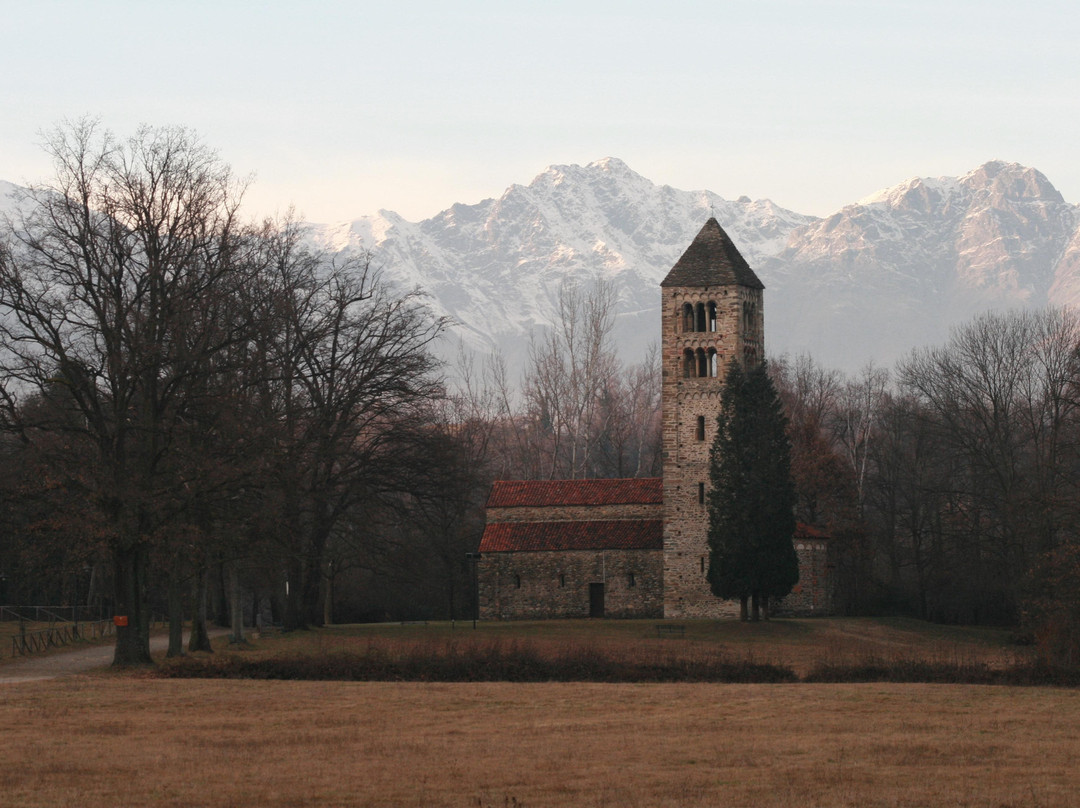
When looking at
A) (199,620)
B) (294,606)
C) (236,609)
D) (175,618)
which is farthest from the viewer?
(294,606)

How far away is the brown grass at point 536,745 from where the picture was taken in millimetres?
19156

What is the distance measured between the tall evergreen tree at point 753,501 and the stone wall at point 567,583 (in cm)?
553

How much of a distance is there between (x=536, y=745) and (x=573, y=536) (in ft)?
138

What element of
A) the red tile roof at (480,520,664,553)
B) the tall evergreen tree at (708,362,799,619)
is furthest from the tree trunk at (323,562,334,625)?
the tall evergreen tree at (708,362,799,619)

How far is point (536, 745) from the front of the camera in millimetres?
23312

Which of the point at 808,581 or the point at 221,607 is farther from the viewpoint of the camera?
the point at 221,607

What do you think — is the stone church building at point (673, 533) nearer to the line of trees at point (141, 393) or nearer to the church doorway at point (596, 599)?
the church doorway at point (596, 599)

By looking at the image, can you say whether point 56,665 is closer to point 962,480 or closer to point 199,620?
point 199,620

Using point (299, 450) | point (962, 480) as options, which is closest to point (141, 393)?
point (299, 450)

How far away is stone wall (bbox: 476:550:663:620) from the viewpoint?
64.2 m

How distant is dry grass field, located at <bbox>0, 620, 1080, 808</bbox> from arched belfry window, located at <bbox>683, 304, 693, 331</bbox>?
1322 inches

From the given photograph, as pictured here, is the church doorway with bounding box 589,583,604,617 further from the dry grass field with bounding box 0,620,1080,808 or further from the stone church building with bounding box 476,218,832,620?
the dry grass field with bounding box 0,620,1080,808

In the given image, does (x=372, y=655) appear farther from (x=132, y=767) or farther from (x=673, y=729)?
(x=132, y=767)

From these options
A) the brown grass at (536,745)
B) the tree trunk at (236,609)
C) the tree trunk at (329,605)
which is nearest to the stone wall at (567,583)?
the tree trunk at (329,605)
